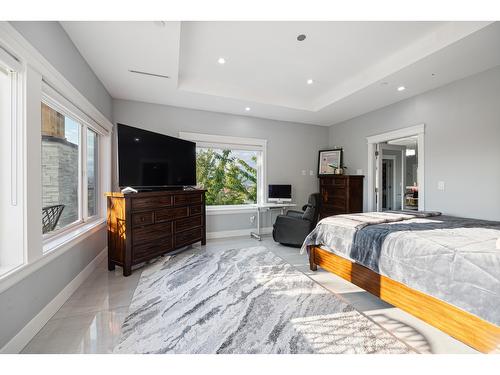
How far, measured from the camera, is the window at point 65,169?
1.96 meters

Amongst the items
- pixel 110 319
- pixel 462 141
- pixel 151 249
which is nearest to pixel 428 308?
pixel 110 319

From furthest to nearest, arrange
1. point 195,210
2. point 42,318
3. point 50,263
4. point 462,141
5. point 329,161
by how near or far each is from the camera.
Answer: point 329,161, point 195,210, point 462,141, point 50,263, point 42,318

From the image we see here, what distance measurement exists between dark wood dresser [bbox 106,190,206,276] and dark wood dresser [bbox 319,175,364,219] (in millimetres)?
2911

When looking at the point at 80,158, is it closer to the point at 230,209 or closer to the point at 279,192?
the point at 230,209

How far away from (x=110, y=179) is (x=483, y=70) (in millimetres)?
5300

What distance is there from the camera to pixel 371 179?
4141mm

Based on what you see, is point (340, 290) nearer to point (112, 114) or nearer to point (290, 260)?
point (290, 260)

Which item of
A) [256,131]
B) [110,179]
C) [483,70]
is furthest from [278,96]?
[110,179]

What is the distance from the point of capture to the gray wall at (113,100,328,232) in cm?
370

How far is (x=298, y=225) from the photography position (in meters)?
3.52

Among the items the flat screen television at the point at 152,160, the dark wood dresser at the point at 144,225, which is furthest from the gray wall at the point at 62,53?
the dark wood dresser at the point at 144,225

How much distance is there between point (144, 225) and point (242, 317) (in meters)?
1.67
